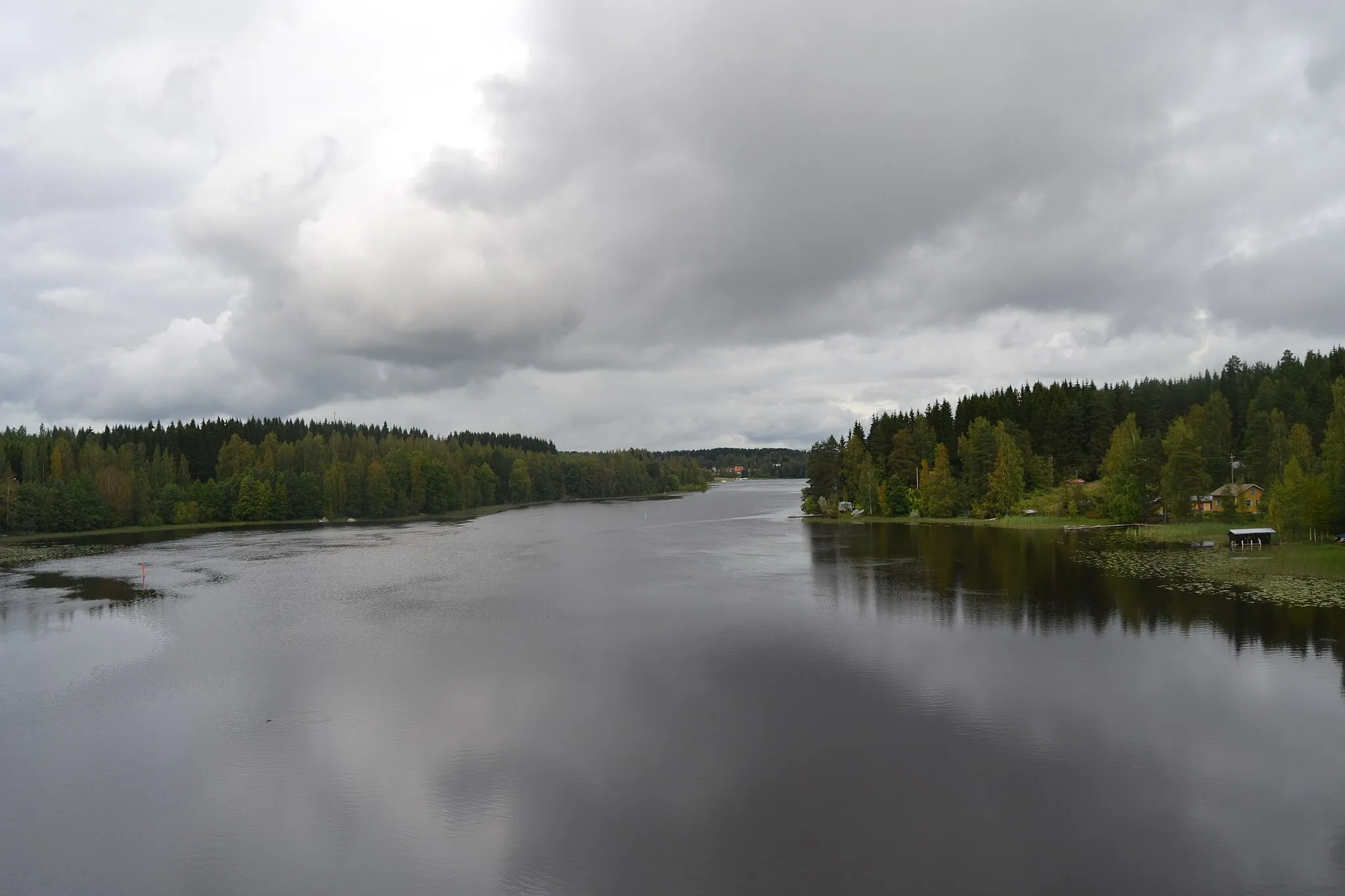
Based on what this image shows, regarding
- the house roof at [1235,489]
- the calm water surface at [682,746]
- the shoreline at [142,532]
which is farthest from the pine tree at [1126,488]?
the shoreline at [142,532]

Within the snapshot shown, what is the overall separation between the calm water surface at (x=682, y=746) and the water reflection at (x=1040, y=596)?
1.00 feet

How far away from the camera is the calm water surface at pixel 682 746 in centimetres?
1442

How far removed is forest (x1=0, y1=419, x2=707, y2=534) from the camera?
92.6 meters

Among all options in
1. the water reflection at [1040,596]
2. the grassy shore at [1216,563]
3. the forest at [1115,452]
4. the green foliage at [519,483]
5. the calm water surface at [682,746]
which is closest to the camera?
the calm water surface at [682,746]

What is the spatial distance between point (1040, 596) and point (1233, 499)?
138 feet

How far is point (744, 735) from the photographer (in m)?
20.3

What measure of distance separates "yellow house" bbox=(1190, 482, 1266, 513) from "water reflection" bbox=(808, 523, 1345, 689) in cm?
1509

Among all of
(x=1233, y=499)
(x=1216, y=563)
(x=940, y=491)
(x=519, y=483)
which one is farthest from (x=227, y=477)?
(x=1233, y=499)

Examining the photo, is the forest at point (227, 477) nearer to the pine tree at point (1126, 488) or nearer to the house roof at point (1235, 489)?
the pine tree at point (1126, 488)

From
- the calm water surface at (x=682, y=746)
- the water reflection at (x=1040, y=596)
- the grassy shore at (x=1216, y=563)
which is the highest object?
the grassy shore at (x=1216, y=563)

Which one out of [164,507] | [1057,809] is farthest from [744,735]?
[164,507]

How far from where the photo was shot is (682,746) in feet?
64.9

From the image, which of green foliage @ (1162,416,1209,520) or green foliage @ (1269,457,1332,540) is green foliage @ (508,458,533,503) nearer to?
green foliage @ (1162,416,1209,520)

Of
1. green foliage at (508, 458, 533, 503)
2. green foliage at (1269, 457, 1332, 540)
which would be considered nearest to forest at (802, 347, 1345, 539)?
green foliage at (1269, 457, 1332, 540)
